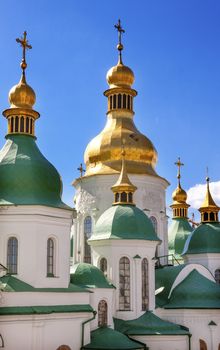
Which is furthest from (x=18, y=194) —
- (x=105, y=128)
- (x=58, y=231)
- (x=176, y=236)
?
(x=176, y=236)

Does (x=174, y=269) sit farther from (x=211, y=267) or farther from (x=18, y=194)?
(x=18, y=194)

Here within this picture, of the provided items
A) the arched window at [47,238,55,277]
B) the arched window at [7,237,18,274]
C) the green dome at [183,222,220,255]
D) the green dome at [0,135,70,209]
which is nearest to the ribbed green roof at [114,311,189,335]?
the arched window at [47,238,55,277]

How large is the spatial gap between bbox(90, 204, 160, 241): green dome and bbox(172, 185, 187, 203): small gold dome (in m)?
16.2

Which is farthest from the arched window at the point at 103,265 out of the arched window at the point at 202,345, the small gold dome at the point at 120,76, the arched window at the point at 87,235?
the small gold dome at the point at 120,76

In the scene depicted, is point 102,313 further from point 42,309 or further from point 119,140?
point 119,140

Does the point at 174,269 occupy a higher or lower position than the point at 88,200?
Answer: lower

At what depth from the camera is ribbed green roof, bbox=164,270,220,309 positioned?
106 feet

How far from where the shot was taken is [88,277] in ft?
95.9

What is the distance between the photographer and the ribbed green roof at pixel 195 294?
106ft

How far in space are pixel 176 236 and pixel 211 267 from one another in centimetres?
810

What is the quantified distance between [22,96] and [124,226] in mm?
8510

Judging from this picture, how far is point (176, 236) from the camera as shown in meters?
46.4

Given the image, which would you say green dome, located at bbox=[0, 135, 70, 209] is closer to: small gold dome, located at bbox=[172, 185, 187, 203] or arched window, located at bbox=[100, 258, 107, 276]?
arched window, located at bbox=[100, 258, 107, 276]

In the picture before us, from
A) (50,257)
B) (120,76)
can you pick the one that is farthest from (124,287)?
(120,76)
